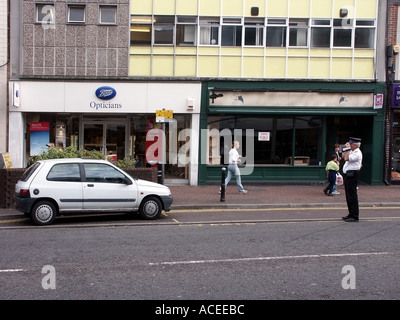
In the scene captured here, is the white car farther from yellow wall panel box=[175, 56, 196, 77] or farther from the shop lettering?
yellow wall panel box=[175, 56, 196, 77]

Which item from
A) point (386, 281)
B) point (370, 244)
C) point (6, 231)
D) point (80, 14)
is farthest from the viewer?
point (80, 14)

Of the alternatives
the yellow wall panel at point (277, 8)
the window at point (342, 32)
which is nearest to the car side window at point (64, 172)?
the yellow wall panel at point (277, 8)

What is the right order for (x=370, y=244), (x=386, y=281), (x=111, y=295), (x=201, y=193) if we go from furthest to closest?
(x=201, y=193)
(x=370, y=244)
(x=386, y=281)
(x=111, y=295)

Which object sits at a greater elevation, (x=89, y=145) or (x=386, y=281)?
(x=89, y=145)

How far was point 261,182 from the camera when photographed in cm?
1780

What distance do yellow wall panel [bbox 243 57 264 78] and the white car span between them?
8761 mm

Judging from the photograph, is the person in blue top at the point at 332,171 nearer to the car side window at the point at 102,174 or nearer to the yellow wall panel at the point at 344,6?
the yellow wall panel at the point at 344,6

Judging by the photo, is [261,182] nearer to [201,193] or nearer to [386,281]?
[201,193]

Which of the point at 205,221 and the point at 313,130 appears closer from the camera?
the point at 205,221

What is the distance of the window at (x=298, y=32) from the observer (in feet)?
58.0

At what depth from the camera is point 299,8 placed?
1759cm

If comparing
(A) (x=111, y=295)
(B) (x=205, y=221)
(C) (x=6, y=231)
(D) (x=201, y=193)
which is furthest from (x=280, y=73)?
(A) (x=111, y=295)

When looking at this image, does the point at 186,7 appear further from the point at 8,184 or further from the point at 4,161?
the point at 8,184

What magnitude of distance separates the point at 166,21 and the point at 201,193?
7326mm
